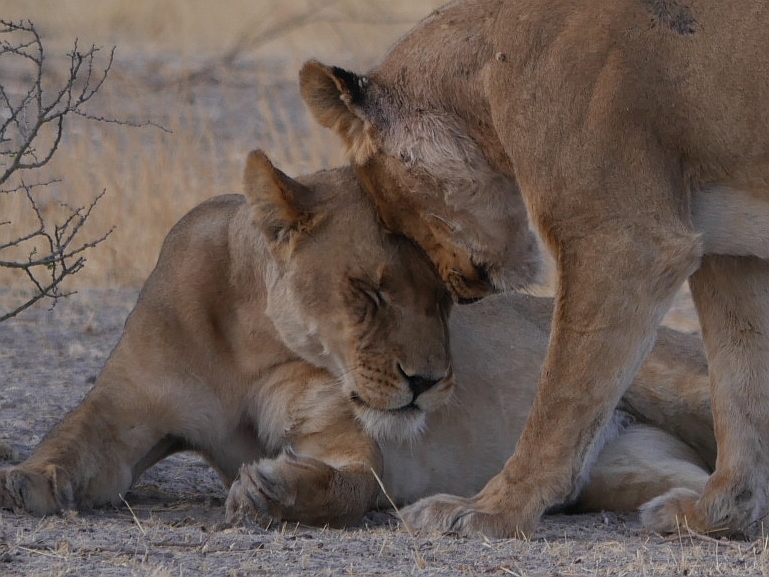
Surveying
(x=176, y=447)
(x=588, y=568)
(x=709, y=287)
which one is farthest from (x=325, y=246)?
(x=588, y=568)

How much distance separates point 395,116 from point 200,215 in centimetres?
95

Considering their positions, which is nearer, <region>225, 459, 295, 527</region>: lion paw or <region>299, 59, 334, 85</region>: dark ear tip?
<region>225, 459, 295, 527</region>: lion paw

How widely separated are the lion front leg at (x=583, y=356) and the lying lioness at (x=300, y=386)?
0.42 m

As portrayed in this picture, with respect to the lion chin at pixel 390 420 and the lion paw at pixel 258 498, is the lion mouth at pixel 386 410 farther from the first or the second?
the lion paw at pixel 258 498

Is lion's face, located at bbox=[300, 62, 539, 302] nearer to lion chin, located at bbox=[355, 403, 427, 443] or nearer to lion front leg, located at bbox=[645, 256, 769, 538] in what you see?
lion chin, located at bbox=[355, 403, 427, 443]

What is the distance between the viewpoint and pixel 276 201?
4.18 metres

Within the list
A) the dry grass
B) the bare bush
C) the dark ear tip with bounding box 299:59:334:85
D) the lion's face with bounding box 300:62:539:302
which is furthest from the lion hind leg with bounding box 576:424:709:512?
the dry grass

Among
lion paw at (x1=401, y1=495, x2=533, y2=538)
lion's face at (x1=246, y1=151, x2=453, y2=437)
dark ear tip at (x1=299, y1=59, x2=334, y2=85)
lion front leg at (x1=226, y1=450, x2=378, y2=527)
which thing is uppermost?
dark ear tip at (x1=299, y1=59, x2=334, y2=85)

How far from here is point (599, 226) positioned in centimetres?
353

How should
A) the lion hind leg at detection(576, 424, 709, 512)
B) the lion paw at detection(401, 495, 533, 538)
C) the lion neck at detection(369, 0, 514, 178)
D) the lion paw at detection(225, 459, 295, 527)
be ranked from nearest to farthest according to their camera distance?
the lion paw at detection(401, 495, 533, 538) → the lion paw at detection(225, 459, 295, 527) → the lion neck at detection(369, 0, 514, 178) → the lion hind leg at detection(576, 424, 709, 512)

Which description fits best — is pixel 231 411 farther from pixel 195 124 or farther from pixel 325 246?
pixel 195 124

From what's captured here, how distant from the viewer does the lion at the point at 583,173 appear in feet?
11.6

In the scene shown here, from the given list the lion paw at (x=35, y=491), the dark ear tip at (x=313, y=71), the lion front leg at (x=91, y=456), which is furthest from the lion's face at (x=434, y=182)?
the lion paw at (x=35, y=491)

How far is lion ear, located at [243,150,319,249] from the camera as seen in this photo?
4.12 metres
